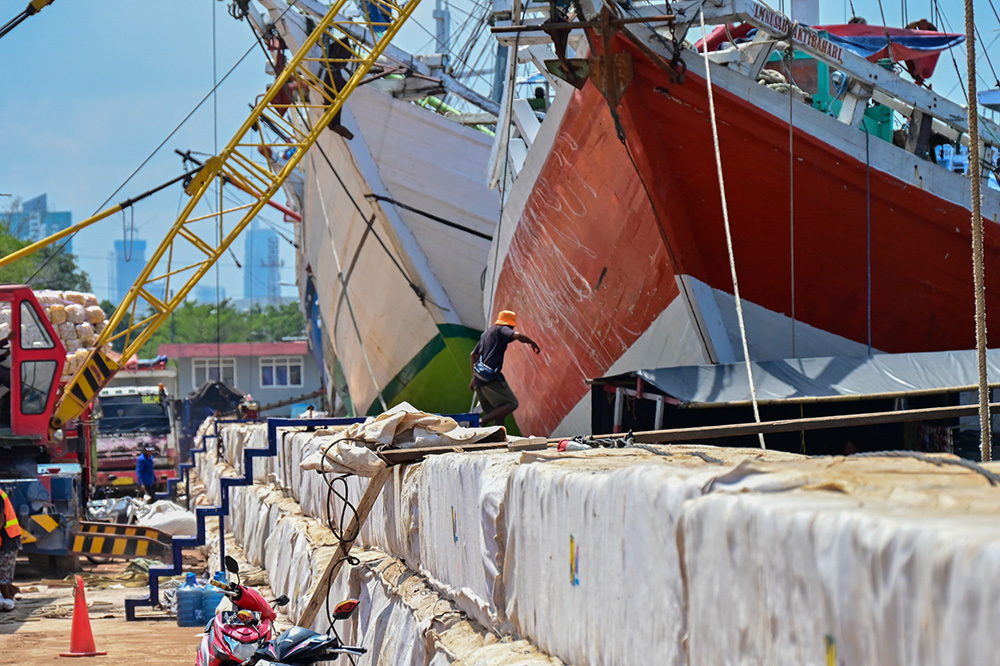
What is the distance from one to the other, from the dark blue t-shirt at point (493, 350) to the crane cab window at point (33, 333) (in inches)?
241

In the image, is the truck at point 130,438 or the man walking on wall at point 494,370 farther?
the truck at point 130,438

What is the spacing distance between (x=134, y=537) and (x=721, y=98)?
7917mm

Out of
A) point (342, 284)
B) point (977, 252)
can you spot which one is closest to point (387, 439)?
point (977, 252)

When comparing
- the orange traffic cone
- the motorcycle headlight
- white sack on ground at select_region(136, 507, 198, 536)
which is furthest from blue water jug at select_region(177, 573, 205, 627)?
white sack on ground at select_region(136, 507, 198, 536)

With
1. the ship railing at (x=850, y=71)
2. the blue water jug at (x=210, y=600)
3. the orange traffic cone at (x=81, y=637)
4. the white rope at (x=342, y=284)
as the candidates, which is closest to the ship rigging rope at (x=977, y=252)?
the ship railing at (x=850, y=71)

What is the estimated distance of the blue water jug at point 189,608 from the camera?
33.1ft

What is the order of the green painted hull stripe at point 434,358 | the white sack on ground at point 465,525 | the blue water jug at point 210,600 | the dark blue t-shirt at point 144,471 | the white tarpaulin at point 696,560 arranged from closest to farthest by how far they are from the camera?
the white tarpaulin at point 696,560 → the white sack on ground at point 465,525 → the blue water jug at point 210,600 → the green painted hull stripe at point 434,358 → the dark blue t-shirt at point 144,471

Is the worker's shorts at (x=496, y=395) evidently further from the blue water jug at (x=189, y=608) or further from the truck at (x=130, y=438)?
the truck at (x=130, y=438)

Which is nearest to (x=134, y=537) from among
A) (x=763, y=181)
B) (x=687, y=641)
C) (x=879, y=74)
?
(x=763, y=181)

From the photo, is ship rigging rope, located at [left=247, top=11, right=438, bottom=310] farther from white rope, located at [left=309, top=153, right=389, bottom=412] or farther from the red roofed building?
the red roofed building

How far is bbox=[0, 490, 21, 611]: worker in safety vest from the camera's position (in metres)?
10.5

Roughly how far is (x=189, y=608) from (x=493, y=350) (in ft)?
11.4

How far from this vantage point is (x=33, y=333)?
557 inches

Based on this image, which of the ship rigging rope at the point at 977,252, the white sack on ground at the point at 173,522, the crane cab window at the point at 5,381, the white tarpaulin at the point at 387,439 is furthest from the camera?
the white sack on ground at the point at 173,522
